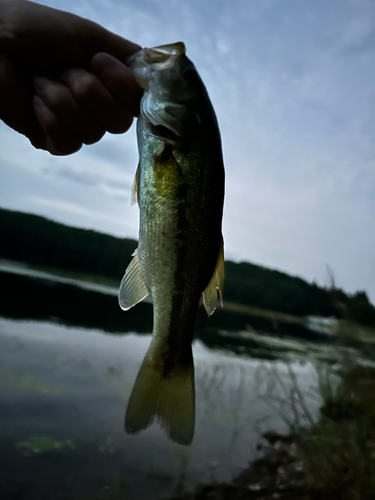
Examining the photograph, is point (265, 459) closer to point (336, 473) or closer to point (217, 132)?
point (336, 473)

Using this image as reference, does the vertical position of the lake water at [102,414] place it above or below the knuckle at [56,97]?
below

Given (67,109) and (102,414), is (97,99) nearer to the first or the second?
(67,109)

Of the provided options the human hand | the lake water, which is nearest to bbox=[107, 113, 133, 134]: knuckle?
the human hand

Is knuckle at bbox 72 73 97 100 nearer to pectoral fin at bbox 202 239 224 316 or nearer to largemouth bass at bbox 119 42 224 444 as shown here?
largemouth bass at bbox 119 42 224 444

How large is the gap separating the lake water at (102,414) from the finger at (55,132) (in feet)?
12.3

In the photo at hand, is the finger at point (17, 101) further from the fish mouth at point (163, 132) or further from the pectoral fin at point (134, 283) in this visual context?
the pectoral fin at point (134, 283)

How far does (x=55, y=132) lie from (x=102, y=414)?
6855 mm

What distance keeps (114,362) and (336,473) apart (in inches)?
271

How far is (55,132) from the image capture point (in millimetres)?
1884

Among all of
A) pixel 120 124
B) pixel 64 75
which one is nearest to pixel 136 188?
pixel 120 124

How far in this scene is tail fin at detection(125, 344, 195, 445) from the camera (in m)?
1.63

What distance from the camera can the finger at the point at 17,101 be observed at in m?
2.00

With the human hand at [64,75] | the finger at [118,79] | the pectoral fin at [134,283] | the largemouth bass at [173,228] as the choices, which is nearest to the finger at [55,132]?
the human hand at [64,75]

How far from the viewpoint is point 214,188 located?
1.61m
